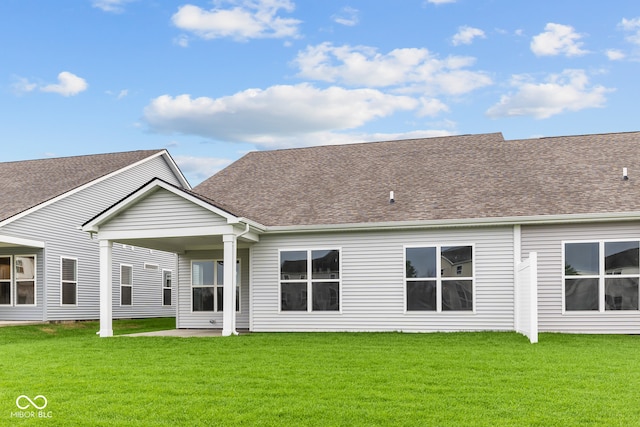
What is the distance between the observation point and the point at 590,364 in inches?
384

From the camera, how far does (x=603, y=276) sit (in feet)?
49.0

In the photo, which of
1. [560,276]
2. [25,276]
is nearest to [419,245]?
[560,276]

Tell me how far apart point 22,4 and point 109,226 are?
8137mm

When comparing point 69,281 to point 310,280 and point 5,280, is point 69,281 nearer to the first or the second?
point 5,280

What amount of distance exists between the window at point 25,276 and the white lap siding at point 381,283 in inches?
357

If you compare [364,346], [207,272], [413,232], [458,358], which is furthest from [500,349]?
[207,272]

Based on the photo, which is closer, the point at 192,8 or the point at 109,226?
the point at 109,226

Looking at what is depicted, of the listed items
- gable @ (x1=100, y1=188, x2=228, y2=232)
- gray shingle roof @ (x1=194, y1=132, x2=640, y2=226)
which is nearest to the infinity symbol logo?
gable @ (x1=100, y1=188, x2=228, y2=232)

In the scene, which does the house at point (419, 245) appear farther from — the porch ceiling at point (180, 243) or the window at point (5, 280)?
the window at point (5, 280)

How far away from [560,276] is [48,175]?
1870cm

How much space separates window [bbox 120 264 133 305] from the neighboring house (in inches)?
1.6

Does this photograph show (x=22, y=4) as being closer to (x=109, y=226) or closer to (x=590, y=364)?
(x=109, y=226)

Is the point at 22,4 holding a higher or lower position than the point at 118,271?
higher

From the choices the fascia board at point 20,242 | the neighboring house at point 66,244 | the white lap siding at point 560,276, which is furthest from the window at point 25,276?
the white lap siding at point 560,276
